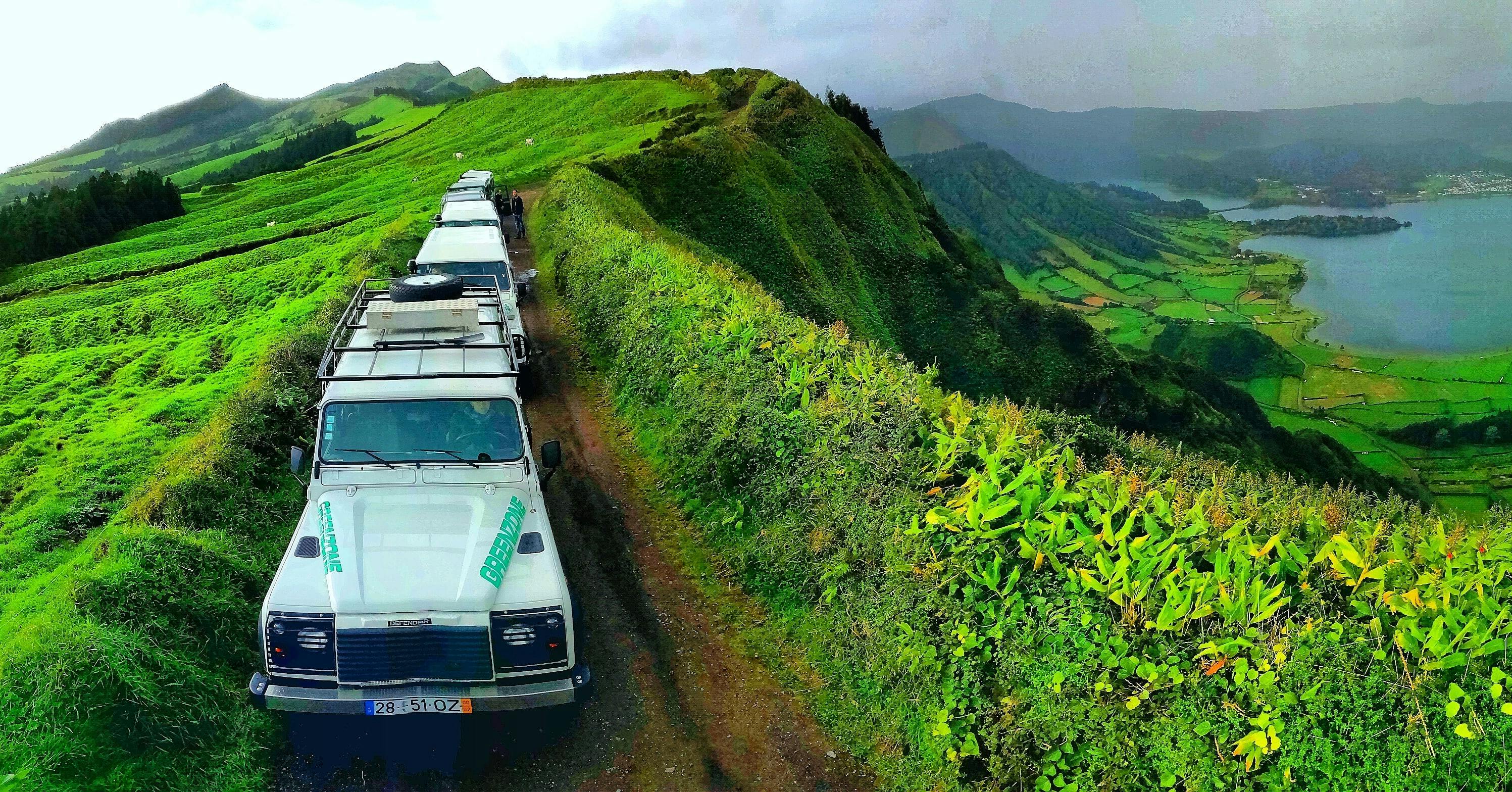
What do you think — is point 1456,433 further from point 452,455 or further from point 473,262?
point 452,455

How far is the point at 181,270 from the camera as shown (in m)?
32.6

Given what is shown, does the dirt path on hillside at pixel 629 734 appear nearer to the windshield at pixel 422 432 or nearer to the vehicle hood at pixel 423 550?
the vehicle hood at pixel 423 550

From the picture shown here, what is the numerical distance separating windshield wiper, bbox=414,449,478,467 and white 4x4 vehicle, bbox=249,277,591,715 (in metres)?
0.02

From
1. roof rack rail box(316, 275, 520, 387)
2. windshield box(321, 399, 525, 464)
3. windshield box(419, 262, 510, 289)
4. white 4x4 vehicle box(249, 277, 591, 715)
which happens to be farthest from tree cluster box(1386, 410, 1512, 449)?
white 4x4 vehicle box(249, 277, 591, 715)

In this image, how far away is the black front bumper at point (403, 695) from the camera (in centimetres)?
594

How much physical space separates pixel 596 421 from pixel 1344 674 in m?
11.6

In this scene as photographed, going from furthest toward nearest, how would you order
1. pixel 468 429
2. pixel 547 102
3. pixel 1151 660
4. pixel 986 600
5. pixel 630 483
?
pixel 547 102
pixel 630 483
pixel 468 429
pixel 986 600
pixel 1151 660

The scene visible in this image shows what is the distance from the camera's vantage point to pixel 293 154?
95938 millimetres

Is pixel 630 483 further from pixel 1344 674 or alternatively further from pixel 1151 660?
pixel 1344 674

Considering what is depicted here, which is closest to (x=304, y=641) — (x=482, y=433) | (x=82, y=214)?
(x=482, y=433)

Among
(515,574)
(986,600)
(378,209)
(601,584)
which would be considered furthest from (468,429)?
(378,209)

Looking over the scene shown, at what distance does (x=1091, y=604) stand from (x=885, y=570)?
2081 millimetres

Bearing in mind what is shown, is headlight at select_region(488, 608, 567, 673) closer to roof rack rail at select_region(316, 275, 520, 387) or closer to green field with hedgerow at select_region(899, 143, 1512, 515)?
roof rack rail at select_region(316, 275, 520, 387)

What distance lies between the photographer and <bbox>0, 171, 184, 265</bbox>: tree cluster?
45.0 meters
